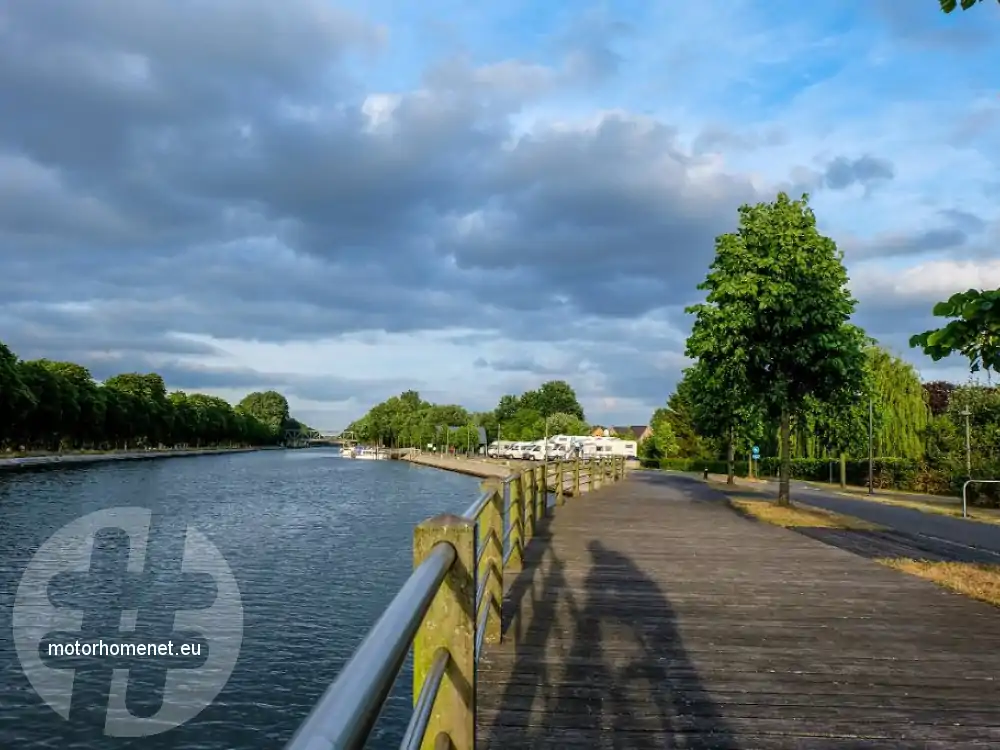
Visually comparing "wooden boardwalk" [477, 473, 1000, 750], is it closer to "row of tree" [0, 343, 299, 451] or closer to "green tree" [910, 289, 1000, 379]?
"green tree" [910, 289, 1000, 379]

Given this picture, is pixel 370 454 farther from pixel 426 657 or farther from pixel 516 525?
pixel 426 657

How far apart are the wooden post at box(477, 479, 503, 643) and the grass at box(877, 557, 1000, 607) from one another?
5.69 m

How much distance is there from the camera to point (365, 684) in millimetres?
1508

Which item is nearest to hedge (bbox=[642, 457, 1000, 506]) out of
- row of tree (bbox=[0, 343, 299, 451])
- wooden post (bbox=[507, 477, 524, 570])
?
wooden post (bbox=[507, 477, 524, 570])

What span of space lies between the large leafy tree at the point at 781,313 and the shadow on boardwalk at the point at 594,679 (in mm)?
12851

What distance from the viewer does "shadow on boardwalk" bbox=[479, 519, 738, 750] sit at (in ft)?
15.7

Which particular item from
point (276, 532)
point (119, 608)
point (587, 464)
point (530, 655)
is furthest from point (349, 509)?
point (530, 655)

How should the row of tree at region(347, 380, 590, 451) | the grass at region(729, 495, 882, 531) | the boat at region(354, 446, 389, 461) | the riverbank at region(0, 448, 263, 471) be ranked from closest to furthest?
the grass at region(729, 495, 882, 531) < the riverbank at region(0, 448, 263, 471) < the row of tree at region(347, 380, 590, 451) < the boat at region(354, 446, 389, 461)

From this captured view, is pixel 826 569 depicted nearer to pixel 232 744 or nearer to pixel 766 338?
pixel 232 744

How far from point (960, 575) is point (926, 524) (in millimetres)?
12259

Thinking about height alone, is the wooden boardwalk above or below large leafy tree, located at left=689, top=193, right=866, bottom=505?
below

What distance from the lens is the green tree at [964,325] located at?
6.37 metres

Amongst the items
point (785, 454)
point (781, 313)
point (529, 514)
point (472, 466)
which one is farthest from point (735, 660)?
point (472, 466)

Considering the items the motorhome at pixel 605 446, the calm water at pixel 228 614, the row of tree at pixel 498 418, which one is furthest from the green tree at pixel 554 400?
the calm water at pixel 228 614
